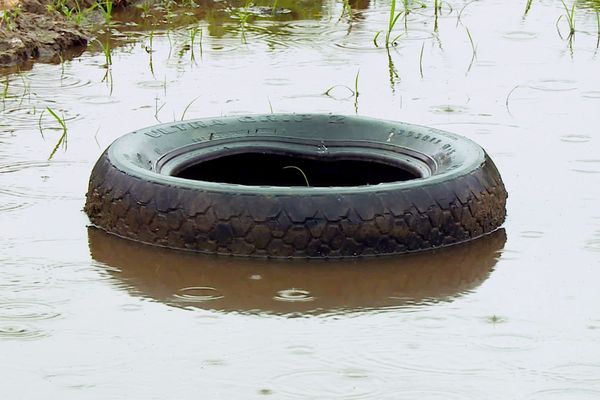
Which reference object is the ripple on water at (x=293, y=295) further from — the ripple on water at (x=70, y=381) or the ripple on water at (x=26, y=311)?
the ripple on water at (x=70, y=381)

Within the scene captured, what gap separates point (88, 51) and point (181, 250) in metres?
3.82

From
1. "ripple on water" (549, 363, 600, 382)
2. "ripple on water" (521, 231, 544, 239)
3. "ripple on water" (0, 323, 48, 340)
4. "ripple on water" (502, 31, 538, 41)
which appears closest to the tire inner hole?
"ripple on water" (521, 231, 544, 239)

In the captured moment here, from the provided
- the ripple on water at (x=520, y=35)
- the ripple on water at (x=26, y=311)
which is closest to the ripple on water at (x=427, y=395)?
the ripple on water at (x=26, y=311)

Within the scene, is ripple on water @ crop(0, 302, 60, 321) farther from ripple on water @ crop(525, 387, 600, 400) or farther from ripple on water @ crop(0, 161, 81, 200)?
ripple on water @ crop(525, 387, 600, 400)

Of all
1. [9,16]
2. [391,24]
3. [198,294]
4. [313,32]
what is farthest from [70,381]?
[313,32]

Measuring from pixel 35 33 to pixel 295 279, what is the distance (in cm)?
430

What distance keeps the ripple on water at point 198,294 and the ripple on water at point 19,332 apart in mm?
495

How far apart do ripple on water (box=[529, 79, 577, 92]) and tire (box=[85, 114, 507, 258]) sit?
1848 mm

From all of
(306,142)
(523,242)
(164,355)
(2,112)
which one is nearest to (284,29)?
(2,112)

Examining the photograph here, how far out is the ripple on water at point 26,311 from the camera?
412 cm

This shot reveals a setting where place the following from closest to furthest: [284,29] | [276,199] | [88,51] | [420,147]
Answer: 1. [276,199]
2. [420,147]
3. [88,51]
4. [284,29]

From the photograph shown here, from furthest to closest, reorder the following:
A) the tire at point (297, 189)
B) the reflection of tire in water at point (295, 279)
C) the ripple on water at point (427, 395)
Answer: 1. the tire at point (297, 189)
2. the reflection of tire in water at point (295, 279)
3. the ripple on water at point (427, 395)

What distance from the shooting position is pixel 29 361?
3.77 m

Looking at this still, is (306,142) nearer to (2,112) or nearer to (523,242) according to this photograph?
(523,242)
